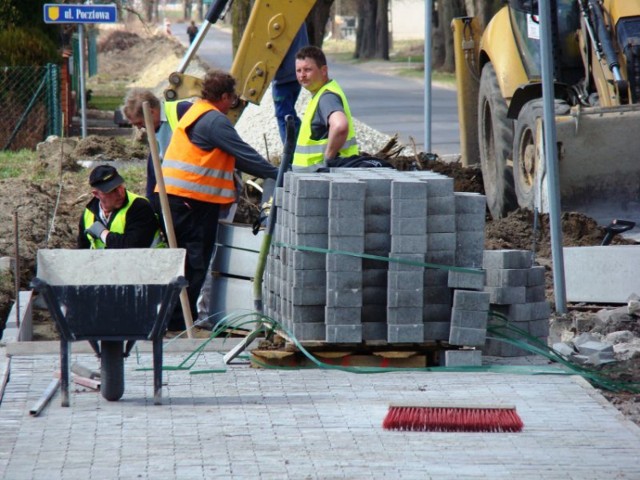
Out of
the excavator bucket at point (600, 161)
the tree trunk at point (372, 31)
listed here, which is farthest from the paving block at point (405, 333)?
the tree trunk at point (372, 31)

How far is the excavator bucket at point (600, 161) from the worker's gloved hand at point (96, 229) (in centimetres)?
427

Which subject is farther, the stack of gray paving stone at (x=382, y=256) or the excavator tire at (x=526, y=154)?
the excavator tire at (x=526, y=154)

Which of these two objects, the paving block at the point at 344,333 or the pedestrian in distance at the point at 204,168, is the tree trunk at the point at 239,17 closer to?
the pedestrian in distance at the point at 204,168

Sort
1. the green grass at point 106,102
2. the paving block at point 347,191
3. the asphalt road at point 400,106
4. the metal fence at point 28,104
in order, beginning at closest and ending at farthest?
the paving block at point 347,191 → the metal fence at point 28,104 → the asphalt road at point 400,106 → the green grass at point 106,102

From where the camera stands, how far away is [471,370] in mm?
7520

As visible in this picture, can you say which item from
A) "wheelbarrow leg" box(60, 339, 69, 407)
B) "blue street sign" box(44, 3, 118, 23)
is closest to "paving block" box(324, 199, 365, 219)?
"wheelbarrow leg" box(60, 339, 69, 407)

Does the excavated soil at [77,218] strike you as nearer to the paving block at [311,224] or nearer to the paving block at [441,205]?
the paving block at [441,205]

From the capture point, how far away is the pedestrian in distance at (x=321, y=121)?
29.9 feet

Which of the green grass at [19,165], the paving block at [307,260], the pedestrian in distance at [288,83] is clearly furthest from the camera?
the green grass at [19,165]

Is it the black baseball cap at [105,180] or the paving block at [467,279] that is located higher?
the black baseball cap at [105,180]

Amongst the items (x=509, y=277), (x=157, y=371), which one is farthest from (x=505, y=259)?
(x=157, y=371)

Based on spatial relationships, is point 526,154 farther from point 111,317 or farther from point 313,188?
point 111,317

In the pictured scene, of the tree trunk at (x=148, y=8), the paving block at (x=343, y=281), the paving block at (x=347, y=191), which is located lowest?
the paving block at (x=343, y=281)

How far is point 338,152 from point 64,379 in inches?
129
